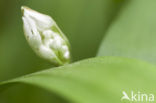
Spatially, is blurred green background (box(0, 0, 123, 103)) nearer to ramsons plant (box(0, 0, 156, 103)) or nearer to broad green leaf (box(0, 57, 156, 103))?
ramsons plant (box(0, 0, 156, 103))

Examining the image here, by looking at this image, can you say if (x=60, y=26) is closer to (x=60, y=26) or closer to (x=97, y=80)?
(x=60, y=26)

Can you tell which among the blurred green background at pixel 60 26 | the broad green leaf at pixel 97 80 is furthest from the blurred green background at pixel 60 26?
the broad green leaf at pixel 97 80

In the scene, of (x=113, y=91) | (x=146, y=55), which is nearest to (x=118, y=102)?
(x=113, y=91)

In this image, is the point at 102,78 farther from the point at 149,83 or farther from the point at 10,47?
the point at 10,47

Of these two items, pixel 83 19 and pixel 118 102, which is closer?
pixel 118 102

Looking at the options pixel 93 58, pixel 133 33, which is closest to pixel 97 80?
pixel 93 58

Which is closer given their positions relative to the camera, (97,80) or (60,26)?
(97,80)
